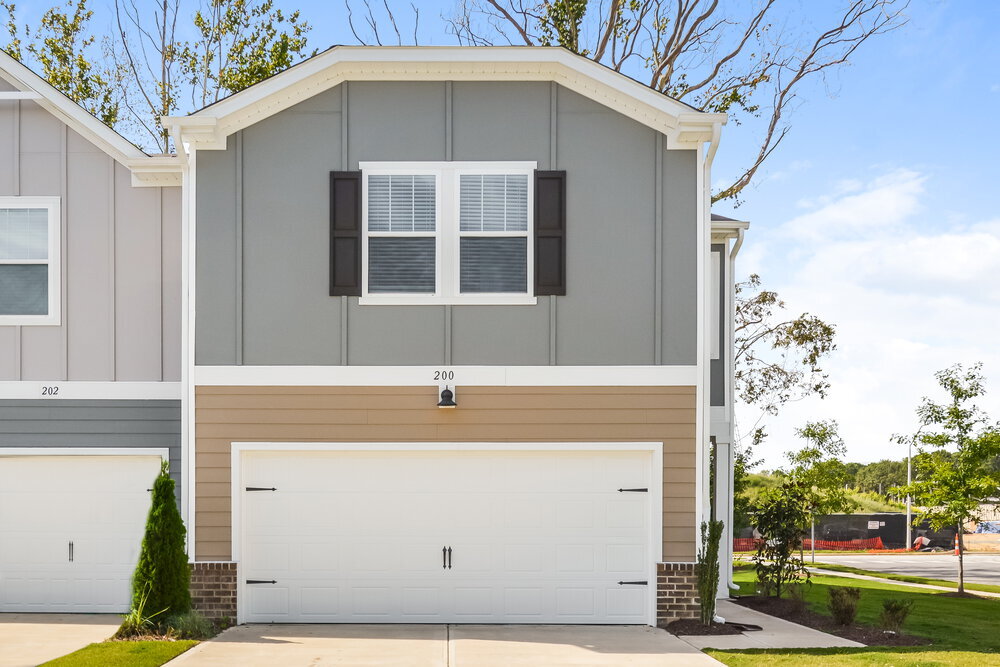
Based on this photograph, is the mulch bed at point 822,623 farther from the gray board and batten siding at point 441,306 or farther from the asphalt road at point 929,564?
the asphalt road at point 929,564

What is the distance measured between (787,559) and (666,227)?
5.37 m

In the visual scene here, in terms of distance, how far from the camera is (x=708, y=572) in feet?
32.5

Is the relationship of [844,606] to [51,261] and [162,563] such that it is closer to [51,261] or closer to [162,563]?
[162,563]

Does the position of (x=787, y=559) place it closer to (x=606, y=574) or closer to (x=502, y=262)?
(x=606, y=574)

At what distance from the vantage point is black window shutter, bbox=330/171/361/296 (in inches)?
397

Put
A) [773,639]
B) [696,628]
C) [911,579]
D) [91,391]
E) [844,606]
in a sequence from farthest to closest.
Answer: [911,579]
[91,391]
[844,606]
[696,628]
[773,639]

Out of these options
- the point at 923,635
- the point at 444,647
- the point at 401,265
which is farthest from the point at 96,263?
the point at 923,635

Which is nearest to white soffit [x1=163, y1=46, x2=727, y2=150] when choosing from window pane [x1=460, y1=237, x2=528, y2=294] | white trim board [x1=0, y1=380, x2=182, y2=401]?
window pane [x1=460, y1=237, x2=528, y2=294]

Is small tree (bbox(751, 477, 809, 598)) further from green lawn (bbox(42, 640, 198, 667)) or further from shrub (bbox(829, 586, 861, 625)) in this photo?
green lawn (bbox(42, 640, 198, 667))

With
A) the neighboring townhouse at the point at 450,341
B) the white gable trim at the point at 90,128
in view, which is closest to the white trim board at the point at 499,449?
the neighboring townhouse at the point at 450,341

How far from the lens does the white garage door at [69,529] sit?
10641 mm

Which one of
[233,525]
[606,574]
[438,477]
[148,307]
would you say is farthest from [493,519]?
[148,307]

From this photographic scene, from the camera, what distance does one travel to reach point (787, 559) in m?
12.5

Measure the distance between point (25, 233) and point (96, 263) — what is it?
3.06 feet
